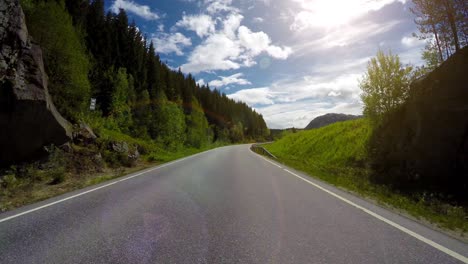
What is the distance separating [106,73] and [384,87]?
33.6 metres

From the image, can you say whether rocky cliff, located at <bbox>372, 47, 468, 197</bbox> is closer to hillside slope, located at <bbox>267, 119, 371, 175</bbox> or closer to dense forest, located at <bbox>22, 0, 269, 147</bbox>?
hillside slope, located at <bbox>267, 119, 371, 175</bbox>

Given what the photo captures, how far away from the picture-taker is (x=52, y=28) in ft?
53.5

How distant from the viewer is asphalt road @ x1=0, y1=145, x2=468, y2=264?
298 cm

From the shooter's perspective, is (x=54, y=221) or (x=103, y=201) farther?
(x=103, y=201)

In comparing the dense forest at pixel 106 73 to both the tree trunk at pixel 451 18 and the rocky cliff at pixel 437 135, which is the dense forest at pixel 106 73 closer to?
the rocky cliff at pixel 437 135

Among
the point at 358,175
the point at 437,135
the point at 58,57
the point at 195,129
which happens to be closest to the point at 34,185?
the point at 58,57

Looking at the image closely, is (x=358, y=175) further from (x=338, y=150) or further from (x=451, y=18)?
(x=451, y=18)

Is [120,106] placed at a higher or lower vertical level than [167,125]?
higher

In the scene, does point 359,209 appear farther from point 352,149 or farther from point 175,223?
point 352,149

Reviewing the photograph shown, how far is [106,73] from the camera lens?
34.0m

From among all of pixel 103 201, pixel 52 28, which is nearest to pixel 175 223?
pixel 103 201

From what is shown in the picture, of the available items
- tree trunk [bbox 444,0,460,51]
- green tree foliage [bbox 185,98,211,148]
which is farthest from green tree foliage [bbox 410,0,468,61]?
green tree foliage [bbox 185,98,211,148]

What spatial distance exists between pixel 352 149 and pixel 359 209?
51.8ft

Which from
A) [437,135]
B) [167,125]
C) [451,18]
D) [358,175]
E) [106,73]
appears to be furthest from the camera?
[167,125]
